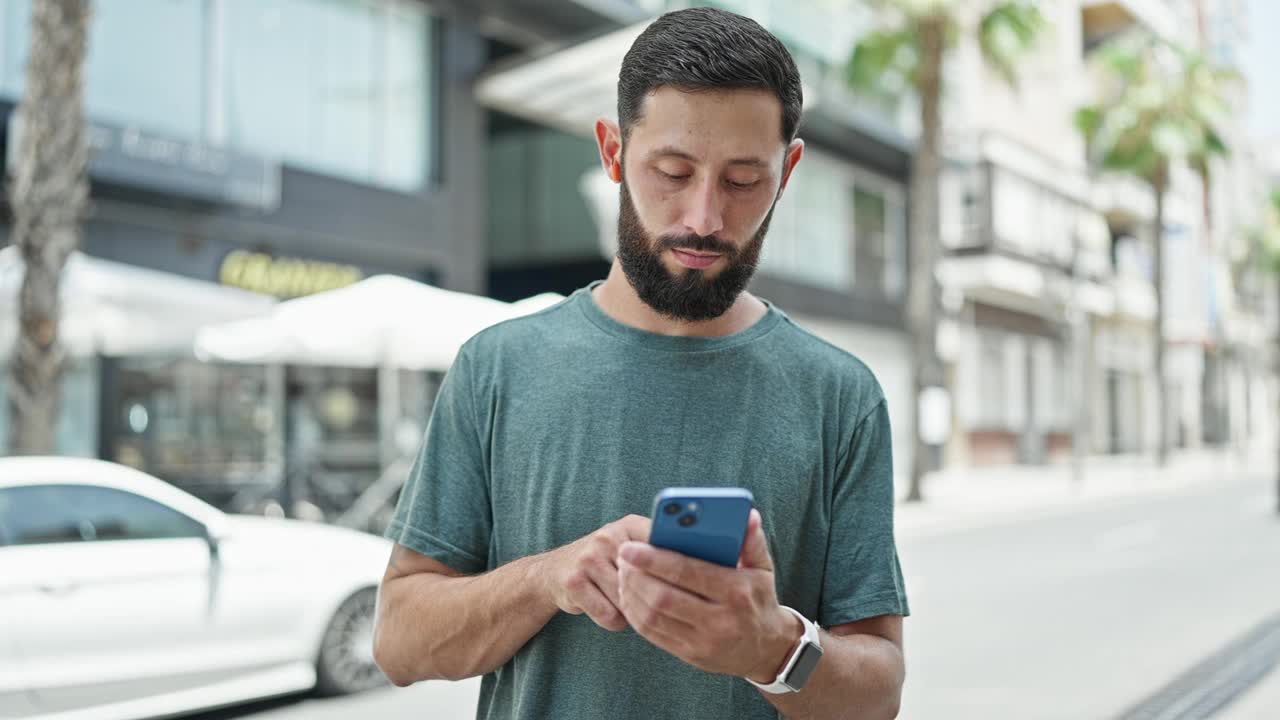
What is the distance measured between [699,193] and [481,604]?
2.08 feet

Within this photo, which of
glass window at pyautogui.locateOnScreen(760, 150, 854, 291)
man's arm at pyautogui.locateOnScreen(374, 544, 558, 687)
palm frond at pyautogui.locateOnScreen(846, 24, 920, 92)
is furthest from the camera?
glass window at pyautogui.locateOnScreen(760, 150, 854, 291)

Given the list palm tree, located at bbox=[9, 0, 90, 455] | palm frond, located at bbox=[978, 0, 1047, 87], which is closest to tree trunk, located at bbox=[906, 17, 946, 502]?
palm frond, located at bbox=[978, 0, 1047, 87]

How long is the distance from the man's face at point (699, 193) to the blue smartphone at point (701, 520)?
1.70 ft

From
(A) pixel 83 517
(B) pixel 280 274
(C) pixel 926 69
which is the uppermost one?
(C) pixel 926 69

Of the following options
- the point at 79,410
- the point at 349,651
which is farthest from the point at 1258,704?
the point at 79,410

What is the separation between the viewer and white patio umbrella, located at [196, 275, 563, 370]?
1257 cm

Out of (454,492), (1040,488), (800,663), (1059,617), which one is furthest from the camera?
(1040,488)

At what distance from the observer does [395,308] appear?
12953 millimetres

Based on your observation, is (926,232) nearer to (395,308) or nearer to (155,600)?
(395,308)

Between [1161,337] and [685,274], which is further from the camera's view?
[1161,337]

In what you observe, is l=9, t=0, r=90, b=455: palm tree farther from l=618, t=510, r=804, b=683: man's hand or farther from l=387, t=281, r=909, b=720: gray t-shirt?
l=618, t=510, r=804, b=683: man's hand

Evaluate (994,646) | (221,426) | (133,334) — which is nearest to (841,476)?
(994,646)

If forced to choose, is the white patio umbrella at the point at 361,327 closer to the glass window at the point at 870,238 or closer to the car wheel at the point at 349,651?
the car wheel at the point at 349,651

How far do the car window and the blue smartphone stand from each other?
5.72 metres
